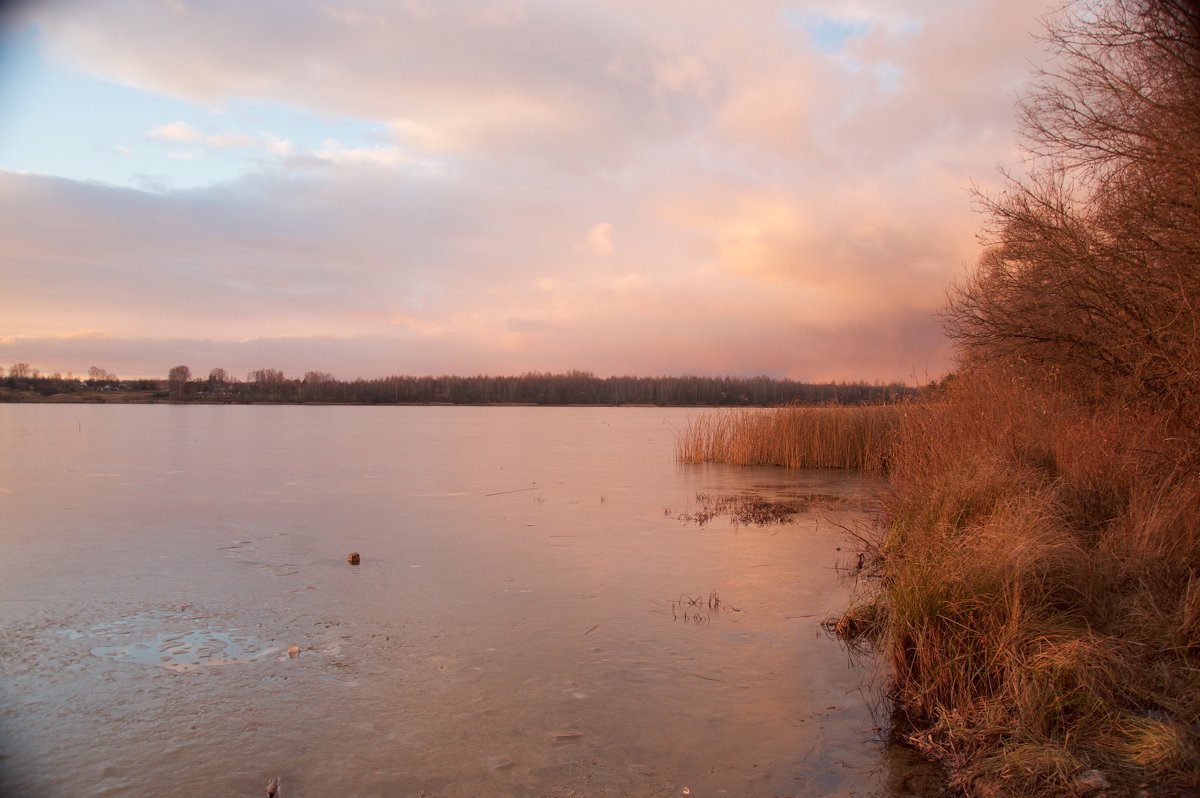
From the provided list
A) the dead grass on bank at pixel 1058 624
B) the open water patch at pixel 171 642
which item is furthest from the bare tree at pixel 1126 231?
the open water patch at pixel 171 642

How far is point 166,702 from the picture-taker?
4.21 metres

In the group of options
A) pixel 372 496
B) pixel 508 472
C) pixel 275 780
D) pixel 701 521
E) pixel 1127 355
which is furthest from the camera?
pixel 508 472

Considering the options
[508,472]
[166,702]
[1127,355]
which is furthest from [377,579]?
[508,472]

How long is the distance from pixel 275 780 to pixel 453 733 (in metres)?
0.87

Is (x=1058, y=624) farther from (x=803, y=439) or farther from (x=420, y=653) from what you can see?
(x=803, y=439)

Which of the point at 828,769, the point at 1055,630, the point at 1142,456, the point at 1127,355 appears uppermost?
the point at 1127,355

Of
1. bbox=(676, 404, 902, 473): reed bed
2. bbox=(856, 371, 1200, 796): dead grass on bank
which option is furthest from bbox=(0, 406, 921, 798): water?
bbox=(676, 404, 902, 473): reed bed

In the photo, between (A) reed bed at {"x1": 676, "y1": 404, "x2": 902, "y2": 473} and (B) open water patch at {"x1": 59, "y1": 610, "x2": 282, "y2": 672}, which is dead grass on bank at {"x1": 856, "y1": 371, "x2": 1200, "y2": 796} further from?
(A) reed bed at {"x1": 676, "y1": 404, "x2": 902, "y2": 473}

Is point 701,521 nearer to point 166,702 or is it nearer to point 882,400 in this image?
point 166,702

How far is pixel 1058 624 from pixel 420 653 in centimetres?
384

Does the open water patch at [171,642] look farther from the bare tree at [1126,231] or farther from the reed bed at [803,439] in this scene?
the reed bed at [803,439]

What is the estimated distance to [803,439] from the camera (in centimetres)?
1838

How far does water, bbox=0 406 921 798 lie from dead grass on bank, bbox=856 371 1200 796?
0.47 metres

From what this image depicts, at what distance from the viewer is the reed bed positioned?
1805 centimetres
